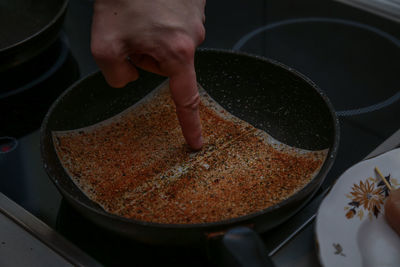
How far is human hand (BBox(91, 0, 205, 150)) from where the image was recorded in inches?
20.8

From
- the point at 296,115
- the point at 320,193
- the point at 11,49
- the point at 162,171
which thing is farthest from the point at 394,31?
the point at 11,49

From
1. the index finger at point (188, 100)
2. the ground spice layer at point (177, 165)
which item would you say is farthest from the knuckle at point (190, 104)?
the ground spice layer at point (177, 165)

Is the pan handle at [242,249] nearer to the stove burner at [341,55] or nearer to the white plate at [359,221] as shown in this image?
the white plate at [359,221]

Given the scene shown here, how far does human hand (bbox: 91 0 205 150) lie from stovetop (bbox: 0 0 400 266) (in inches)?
9.4

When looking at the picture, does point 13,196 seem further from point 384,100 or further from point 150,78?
point 384,100

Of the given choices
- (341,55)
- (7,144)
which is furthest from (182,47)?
(341,55)

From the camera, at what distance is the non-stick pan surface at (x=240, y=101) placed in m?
0.67

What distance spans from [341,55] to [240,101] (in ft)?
0.97

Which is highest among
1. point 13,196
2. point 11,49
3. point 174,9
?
point 174,9

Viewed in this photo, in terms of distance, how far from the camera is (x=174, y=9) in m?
0.54

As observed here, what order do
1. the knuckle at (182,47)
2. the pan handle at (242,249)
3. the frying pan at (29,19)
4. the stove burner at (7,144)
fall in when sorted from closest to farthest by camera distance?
the pan handle at (242,249), the knuckle at (182,47), the stove burner at (7,144), the frying pan at (29,19)

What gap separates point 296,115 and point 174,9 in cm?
31

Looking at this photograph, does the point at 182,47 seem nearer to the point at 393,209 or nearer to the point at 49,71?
the point at 393,209

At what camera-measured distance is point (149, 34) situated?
0.53 meters
